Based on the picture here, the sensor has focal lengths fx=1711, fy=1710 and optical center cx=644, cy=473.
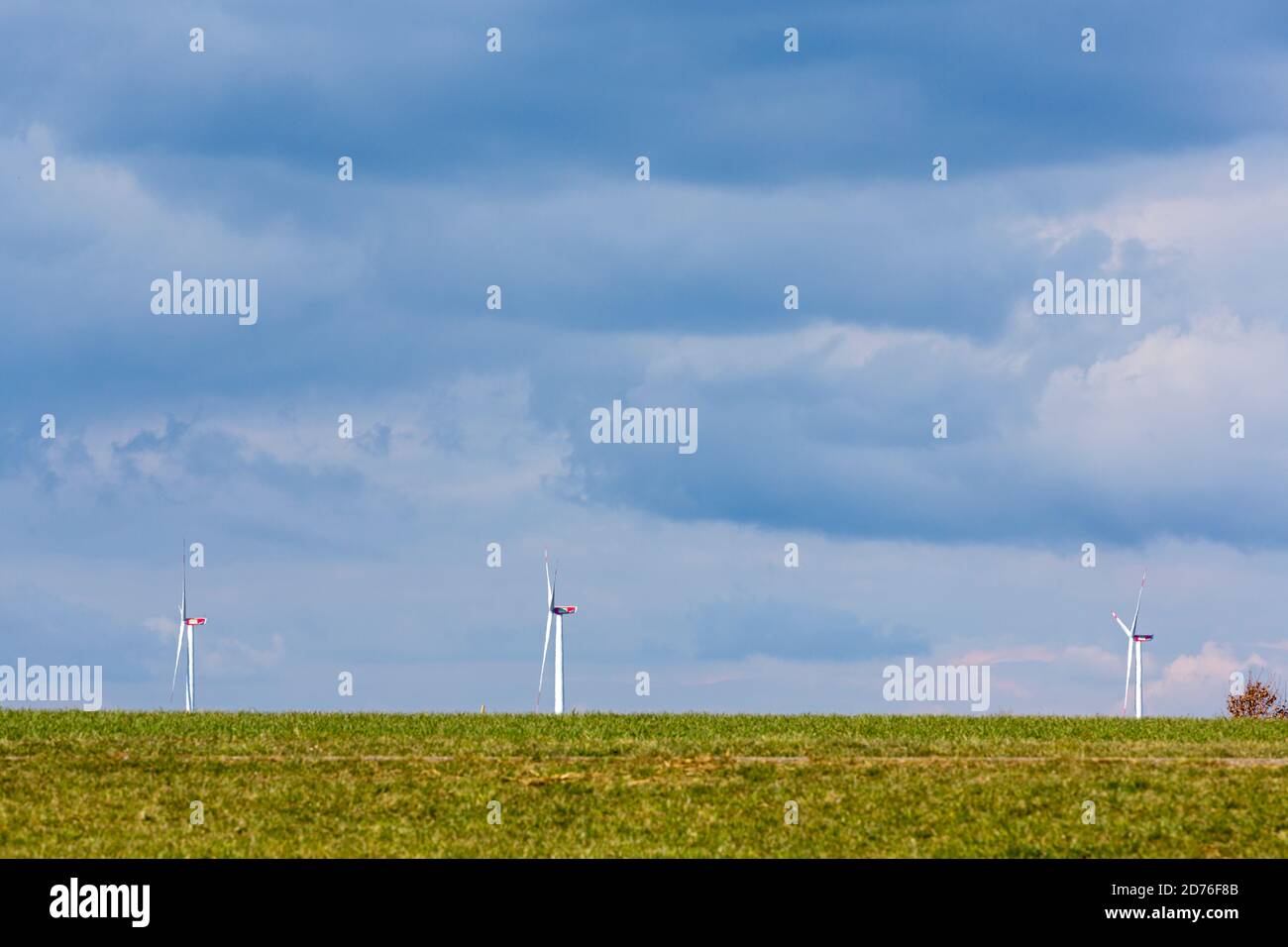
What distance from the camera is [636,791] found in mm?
32594

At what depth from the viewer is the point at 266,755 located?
36.2 meters

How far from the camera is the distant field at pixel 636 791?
29688 mm

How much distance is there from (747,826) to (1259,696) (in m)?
91.3

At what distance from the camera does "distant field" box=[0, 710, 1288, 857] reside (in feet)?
97.4

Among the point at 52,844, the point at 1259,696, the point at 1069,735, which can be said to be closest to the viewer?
the point at 52,844
